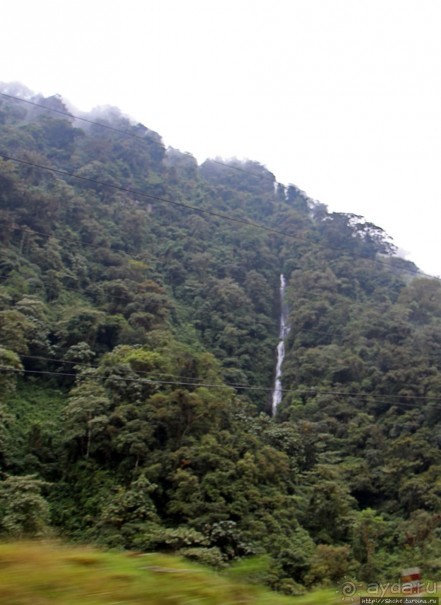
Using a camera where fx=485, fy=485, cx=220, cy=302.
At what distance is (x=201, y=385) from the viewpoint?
16.2 m

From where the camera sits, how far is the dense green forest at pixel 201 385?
46.2ft

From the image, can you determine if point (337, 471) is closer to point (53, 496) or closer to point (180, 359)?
point (180, 359)

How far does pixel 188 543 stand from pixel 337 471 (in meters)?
9.99

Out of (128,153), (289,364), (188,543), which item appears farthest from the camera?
(128,153)

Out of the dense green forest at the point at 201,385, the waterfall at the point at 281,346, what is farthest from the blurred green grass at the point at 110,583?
the waterfall at the point at 281,346

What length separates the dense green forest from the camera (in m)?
14.1

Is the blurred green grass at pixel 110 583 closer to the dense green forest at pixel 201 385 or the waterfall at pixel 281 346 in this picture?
the dense green forest at pixel 201 385

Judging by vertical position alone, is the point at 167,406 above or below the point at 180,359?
below

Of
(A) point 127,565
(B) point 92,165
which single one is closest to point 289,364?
(B) point 92,165

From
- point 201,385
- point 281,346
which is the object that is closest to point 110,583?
point 201,385

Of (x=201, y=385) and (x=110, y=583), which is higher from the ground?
(x=201, y=385)

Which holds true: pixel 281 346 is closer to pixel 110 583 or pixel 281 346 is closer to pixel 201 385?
pixel 201 385

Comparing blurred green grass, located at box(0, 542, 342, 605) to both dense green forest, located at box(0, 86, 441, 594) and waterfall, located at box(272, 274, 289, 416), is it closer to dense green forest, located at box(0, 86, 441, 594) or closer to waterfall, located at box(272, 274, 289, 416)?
dense green forest, located at box(0, 86, 441, 594)

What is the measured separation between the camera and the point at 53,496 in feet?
51.0
